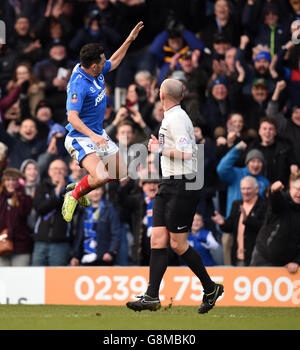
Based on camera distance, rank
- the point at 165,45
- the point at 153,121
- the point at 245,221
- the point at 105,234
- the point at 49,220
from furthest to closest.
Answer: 1. the point at 165,45
2. the point at 153,121
3. the point at 49,220
4. the point at 105,234
5. the point at 245,221

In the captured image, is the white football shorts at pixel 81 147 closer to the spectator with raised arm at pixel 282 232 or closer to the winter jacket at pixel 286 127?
the spectator with raised arm at pixel 282 232

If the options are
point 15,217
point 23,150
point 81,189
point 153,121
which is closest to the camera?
point 81,189

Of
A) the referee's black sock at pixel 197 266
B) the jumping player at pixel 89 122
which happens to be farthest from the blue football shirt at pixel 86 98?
the referee's black sock at pixel 197 266

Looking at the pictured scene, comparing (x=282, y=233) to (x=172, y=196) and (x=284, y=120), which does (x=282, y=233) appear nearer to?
(x=172, y=196)

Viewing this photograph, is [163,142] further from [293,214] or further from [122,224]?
[122,224]

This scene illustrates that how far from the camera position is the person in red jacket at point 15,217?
550 inches

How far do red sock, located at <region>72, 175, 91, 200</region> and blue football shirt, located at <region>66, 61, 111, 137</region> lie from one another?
0.60 meters

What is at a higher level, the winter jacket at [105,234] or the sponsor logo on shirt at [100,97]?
the sponsor logo on shirt at [100,97]

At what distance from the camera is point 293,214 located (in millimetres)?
12227

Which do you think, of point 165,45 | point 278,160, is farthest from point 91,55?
point 165,45

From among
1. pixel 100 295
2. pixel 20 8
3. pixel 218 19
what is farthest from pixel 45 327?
pixel 20 8

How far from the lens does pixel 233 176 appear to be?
13.9m

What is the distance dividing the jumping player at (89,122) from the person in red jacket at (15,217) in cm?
332
